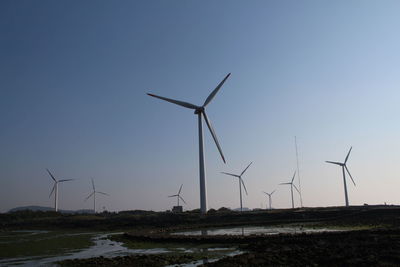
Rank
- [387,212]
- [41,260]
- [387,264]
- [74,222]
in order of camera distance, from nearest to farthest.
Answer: [387,264] < [41,260] < [387,212] < [74,222]

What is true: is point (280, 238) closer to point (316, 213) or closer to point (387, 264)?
point (387, 264)

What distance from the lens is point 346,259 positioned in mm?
22312

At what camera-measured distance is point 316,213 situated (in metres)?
78.2

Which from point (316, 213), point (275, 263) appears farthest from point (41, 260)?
point (316, 213)

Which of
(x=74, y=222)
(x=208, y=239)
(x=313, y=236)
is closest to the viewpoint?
(x=313, y=236)

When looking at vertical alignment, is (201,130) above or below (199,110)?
below

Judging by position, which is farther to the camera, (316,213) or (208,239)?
(316,213)

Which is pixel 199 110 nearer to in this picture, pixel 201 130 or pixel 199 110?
pixel 199 110

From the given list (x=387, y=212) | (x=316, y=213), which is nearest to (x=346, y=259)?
(x=387, y=212)

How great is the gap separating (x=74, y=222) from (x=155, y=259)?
69.1 metres

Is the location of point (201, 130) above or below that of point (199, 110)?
below

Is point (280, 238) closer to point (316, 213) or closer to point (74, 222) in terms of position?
point (316, 213)

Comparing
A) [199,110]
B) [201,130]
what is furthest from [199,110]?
[201,130]

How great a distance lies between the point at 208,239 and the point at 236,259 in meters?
14.0
